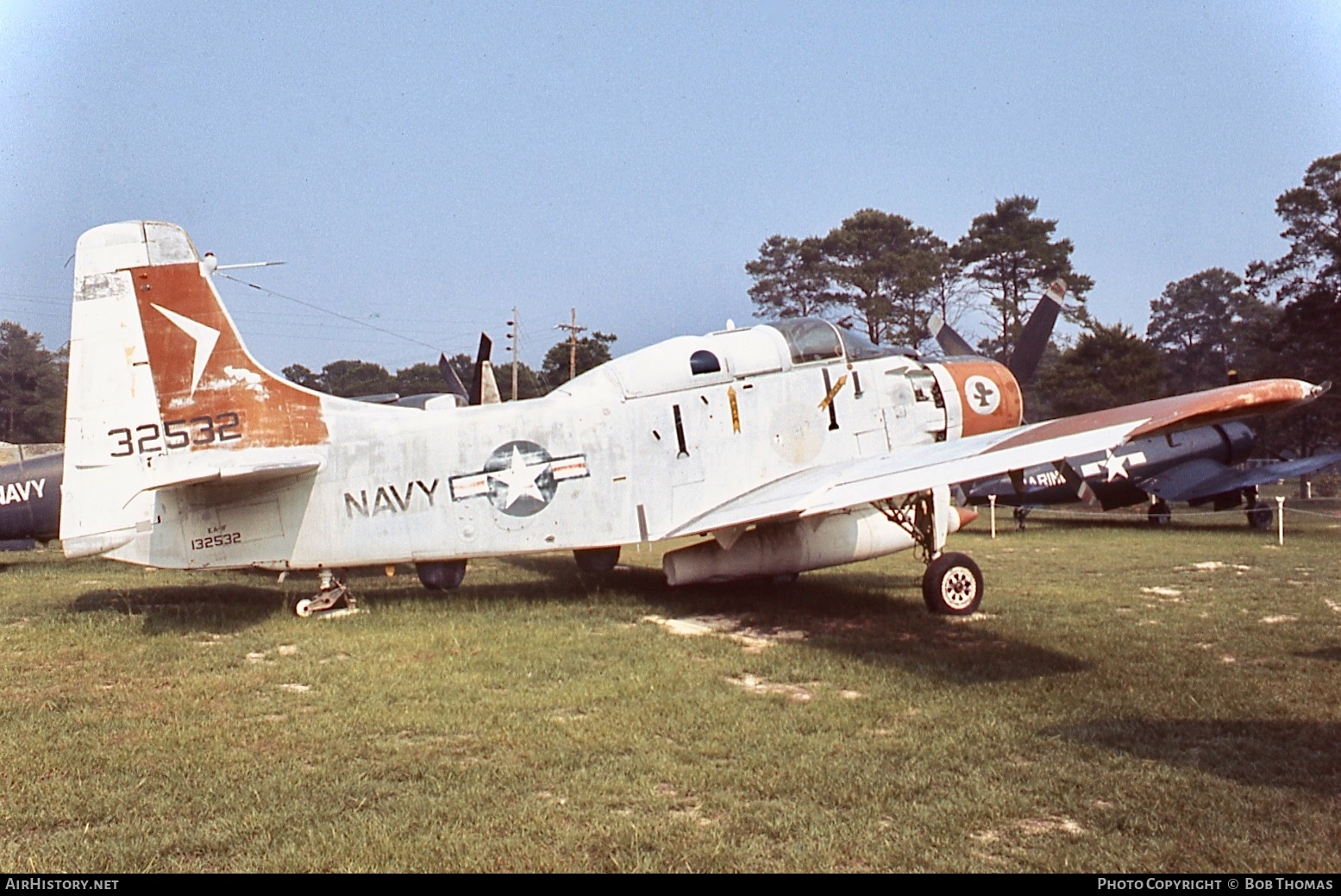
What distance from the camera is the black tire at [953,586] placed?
8883 millimetres

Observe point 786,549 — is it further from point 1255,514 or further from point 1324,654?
point 1255,514

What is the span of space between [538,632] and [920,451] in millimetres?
3912

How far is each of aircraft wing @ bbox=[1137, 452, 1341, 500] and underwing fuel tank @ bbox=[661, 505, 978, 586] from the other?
41.1ft

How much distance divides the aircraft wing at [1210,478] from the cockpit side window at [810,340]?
12795mm

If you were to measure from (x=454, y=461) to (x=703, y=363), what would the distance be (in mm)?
2676

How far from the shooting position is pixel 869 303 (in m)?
49.6

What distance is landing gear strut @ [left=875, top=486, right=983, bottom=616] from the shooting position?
890 cm

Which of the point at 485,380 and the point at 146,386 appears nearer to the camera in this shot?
the point at 146,386

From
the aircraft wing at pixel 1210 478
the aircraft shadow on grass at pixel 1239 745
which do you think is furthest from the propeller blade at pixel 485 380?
the aircraft wing at pixel 1210 478

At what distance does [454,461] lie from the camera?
9031 millimetres

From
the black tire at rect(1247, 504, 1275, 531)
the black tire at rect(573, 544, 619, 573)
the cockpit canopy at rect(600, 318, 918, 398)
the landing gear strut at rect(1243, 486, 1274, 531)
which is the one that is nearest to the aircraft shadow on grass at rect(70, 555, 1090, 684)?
the black tire at rect(573, 544, 619, 573)

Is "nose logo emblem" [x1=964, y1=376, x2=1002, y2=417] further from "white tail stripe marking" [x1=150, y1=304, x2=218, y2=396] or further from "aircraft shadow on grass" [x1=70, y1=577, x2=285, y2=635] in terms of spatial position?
"white tail stripe marking" [x1=150, y1=304, x2=218, y2=396]

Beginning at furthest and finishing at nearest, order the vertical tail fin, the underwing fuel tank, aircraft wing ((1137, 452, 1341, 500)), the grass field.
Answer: aircraft wing ((1137, 452, 1341, 500)), the underwing fuel tank, the vertical tail fin, the grass field

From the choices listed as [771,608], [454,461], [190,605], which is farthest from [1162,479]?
[190,605]
